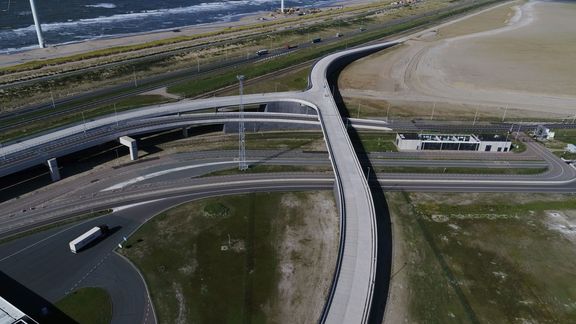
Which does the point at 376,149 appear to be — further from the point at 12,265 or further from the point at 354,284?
the point at 12,265

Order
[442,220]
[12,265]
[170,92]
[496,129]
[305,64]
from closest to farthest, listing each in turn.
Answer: [12,265]
[442,220]
[496,129]
[170,92]
[305,64]

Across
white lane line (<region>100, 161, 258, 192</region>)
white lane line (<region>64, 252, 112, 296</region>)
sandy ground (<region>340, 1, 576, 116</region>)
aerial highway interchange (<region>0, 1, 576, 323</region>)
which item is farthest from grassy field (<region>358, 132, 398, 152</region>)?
white lane line (<region>64, 252, 112, 296</region>)

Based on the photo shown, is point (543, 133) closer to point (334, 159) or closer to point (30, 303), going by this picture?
point (334, 159)

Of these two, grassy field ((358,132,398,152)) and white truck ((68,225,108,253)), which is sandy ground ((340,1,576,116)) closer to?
grassy field ((358,132,398,152))

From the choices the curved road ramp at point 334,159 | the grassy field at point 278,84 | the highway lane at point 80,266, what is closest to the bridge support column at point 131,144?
the curved road ramp at point 334,159

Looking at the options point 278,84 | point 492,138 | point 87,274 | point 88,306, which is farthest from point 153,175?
point 492,138

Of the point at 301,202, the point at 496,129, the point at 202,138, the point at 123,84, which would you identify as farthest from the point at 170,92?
the point at 496,129
